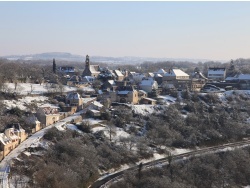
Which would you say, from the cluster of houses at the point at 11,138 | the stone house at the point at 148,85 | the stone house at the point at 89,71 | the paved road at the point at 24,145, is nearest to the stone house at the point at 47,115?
the paved road at the point at 24,145

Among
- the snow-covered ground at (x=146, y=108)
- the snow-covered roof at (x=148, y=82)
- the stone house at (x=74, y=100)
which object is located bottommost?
the snow-covered ground at (x=146, y=108)

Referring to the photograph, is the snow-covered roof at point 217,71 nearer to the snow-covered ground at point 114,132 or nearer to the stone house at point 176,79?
the stone house at point 176,79

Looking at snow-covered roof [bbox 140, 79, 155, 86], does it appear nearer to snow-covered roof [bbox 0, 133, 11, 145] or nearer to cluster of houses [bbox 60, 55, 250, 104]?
cluster of houses [bbox 60, 55, 250, 104]

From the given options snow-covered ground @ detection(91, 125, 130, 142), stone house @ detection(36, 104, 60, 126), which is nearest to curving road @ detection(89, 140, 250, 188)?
snow-covered ground @ detection(91, 125, 130, 142)

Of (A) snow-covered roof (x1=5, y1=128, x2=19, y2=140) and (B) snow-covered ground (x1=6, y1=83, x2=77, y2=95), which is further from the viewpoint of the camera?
(B) snow-covered ground (x1=6, y1=83, x2=77, y2=95)

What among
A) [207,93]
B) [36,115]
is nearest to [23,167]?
[36,115]

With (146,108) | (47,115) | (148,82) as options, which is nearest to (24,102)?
(47,115)

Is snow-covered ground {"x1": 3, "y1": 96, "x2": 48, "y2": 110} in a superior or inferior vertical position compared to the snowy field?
inferior

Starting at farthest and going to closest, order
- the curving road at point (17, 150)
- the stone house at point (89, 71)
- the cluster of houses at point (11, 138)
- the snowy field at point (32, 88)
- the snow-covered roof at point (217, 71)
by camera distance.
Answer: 1. the snow-covered roof at point (217, 71)
2. the stone house at point (89, 71)
3. the snowy field at point (32, 88)
4. the cluster of houses at point (11, 138)
5. the curving road at point (17, 150)

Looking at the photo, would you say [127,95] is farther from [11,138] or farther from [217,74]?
[217,74]
